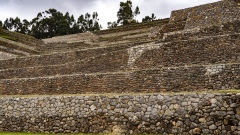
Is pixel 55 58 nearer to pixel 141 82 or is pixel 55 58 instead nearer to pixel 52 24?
pixel 141 82

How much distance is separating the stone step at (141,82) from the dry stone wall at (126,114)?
210 centimetres

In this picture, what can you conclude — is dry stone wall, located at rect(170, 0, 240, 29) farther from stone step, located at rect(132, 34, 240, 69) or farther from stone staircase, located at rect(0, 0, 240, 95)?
stone step, located at rect(132, 34, 240, 69)

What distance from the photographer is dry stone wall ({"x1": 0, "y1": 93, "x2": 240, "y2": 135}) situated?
7182 millimetres

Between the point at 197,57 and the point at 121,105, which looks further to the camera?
the point at 197,57

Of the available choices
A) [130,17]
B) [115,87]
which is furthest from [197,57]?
[130,17]

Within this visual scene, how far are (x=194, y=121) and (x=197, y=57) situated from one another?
479 cm

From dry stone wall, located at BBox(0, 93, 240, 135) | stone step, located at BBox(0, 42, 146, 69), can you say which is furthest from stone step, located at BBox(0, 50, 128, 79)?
dry stone wall, located at BBox(0, 93, 240, 135)

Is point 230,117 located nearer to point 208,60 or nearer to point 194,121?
point 194,121

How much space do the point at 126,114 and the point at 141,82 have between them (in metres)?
2.66

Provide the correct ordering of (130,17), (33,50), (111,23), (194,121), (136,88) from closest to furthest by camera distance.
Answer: (194,121) < (136,88) < (33,50) < (130,17) < (111,23)

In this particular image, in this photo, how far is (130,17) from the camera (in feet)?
192

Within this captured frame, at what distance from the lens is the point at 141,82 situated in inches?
428

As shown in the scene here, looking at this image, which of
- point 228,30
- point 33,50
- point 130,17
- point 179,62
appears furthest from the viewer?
point 130,17

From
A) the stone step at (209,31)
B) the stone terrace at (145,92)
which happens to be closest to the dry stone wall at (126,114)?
the stone terrace at (145,92)
